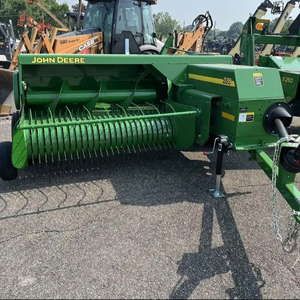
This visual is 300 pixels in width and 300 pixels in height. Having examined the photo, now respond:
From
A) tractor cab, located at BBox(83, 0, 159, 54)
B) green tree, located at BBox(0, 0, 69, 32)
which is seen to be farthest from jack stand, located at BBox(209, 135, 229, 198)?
green tree, located at BBox(0, 0, 69, 32)

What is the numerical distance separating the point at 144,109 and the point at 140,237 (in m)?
2.01

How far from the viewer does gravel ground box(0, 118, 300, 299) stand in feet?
7.27

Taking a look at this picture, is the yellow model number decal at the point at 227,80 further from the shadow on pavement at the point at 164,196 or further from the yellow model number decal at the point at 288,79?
the yellow model number decal at the point at 288,79

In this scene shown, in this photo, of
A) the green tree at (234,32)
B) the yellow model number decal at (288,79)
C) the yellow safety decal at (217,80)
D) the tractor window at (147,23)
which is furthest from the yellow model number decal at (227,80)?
the green tree at (234,32)

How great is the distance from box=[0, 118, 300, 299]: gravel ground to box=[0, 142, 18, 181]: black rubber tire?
0.40 ft

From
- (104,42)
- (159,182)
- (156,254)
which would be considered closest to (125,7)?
(104,42)

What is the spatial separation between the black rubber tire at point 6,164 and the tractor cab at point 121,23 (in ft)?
10.9

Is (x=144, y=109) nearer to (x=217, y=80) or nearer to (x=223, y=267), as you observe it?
(x=217, y=80)

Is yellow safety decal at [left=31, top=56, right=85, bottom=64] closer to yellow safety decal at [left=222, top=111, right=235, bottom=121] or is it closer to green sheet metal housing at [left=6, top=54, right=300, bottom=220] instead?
green sheet metal housing at [left=6, top=54, right=300, bottom=220]

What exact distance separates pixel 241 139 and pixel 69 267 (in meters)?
2.00

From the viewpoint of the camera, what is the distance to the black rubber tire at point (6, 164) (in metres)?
3.45

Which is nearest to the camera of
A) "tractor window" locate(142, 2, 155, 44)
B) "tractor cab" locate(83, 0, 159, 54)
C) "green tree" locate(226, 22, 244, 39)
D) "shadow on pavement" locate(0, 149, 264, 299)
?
"shadow on pavement" locate(0, 149, 264, 299)

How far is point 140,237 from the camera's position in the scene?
272 centimetres

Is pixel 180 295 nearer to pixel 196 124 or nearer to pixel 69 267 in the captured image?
pixel 69 267
